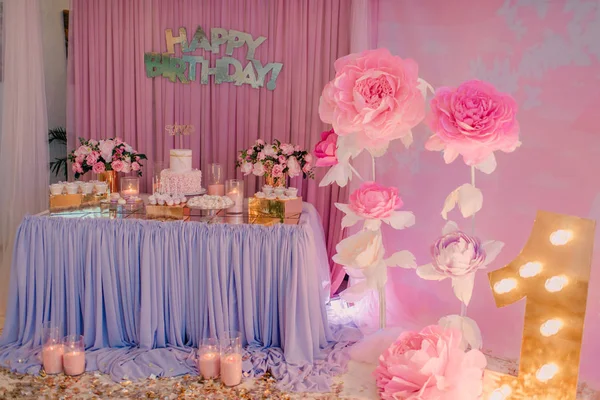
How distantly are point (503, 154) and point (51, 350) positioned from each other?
2.62 metres

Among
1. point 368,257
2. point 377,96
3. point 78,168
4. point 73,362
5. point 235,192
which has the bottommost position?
point 73,362

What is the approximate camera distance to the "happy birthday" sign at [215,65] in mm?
4242

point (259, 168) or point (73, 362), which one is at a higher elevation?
point (259, 168)

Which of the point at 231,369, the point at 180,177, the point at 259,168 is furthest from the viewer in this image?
the point at 259,168

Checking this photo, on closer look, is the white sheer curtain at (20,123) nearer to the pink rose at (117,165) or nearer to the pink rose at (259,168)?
the pink rose at (117,165)

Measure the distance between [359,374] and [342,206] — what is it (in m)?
1.03

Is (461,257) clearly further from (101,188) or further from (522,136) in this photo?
(101,188)

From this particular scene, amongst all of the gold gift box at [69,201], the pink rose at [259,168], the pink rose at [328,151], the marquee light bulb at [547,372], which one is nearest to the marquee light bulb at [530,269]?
the marquee light bulb at [547,372]

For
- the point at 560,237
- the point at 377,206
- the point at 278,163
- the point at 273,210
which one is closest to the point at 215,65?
the point at 278,163

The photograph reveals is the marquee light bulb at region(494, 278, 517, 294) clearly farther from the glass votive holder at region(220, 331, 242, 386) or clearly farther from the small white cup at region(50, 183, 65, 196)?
the small white cup at region(50, 183, 65, 196)

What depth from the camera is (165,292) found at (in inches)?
125

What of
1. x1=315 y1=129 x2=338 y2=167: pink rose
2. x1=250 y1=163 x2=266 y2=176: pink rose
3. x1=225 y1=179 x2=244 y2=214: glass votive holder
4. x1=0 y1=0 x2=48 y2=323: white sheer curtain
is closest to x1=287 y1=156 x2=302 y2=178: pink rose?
x1=250 y1=163 x2=266 y2=176: pink rose

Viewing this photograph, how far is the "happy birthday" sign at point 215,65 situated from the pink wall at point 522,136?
38.4 inches

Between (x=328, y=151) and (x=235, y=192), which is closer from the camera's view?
(x=328, y=151)
